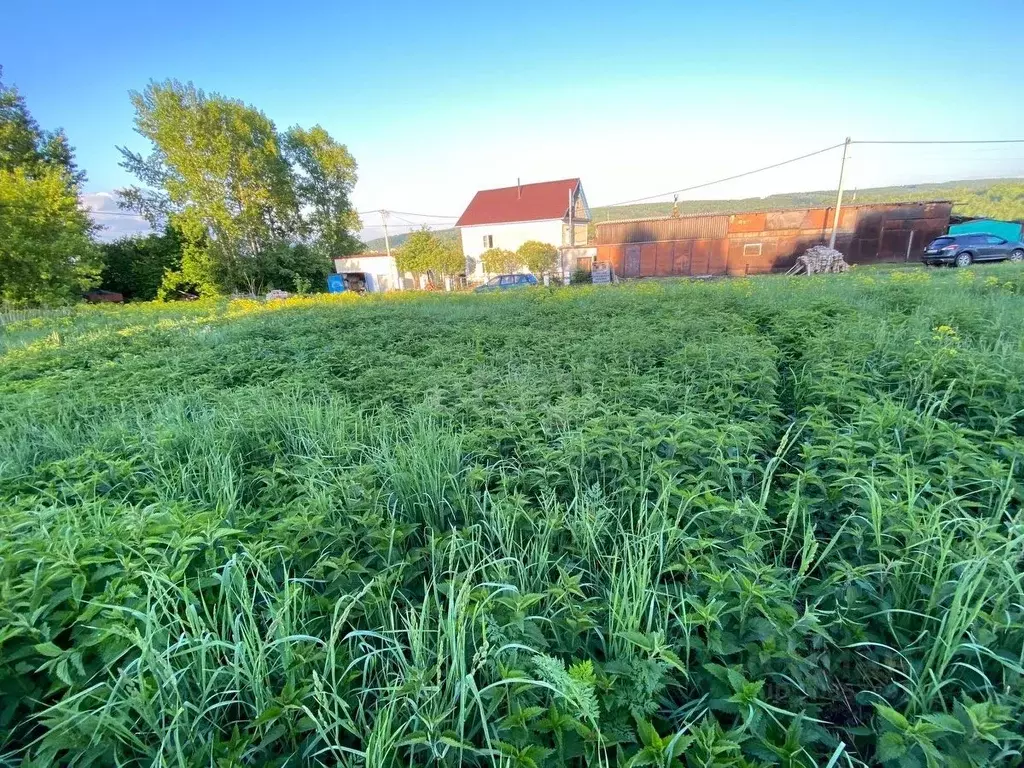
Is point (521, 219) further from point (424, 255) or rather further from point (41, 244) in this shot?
point (41, 244)

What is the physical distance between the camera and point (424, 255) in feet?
96.0

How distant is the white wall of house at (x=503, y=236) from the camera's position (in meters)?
32.0

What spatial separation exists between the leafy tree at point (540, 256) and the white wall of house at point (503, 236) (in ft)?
17.0

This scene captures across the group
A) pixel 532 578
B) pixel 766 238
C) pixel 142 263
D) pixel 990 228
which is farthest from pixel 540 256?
pixel 532 578

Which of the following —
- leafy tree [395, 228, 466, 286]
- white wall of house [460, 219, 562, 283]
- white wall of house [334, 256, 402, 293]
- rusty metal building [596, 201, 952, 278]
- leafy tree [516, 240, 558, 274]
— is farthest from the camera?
white wall of house [334, 256, 402, 293]

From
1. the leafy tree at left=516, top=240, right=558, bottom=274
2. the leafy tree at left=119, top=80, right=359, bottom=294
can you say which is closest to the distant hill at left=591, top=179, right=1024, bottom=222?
the leafy tree at left=516, top=240, right=558, bottom=274

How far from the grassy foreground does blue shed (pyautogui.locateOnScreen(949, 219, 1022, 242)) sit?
2551 centimetres

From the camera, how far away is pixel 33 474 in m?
2.43

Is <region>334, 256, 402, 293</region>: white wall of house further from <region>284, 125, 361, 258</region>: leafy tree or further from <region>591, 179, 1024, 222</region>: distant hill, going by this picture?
<region>591, 179, 1024, 222</region>: distant hill

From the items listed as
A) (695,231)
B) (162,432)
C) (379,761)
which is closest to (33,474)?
(162,432)

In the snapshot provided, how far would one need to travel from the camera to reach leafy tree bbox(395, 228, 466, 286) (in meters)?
29.3

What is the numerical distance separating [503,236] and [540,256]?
8.60 m

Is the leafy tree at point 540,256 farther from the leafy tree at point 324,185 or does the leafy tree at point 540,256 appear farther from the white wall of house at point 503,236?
the leafy tree at point 324,185

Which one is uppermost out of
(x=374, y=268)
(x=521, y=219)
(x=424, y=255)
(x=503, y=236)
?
(x=521, y=219)
